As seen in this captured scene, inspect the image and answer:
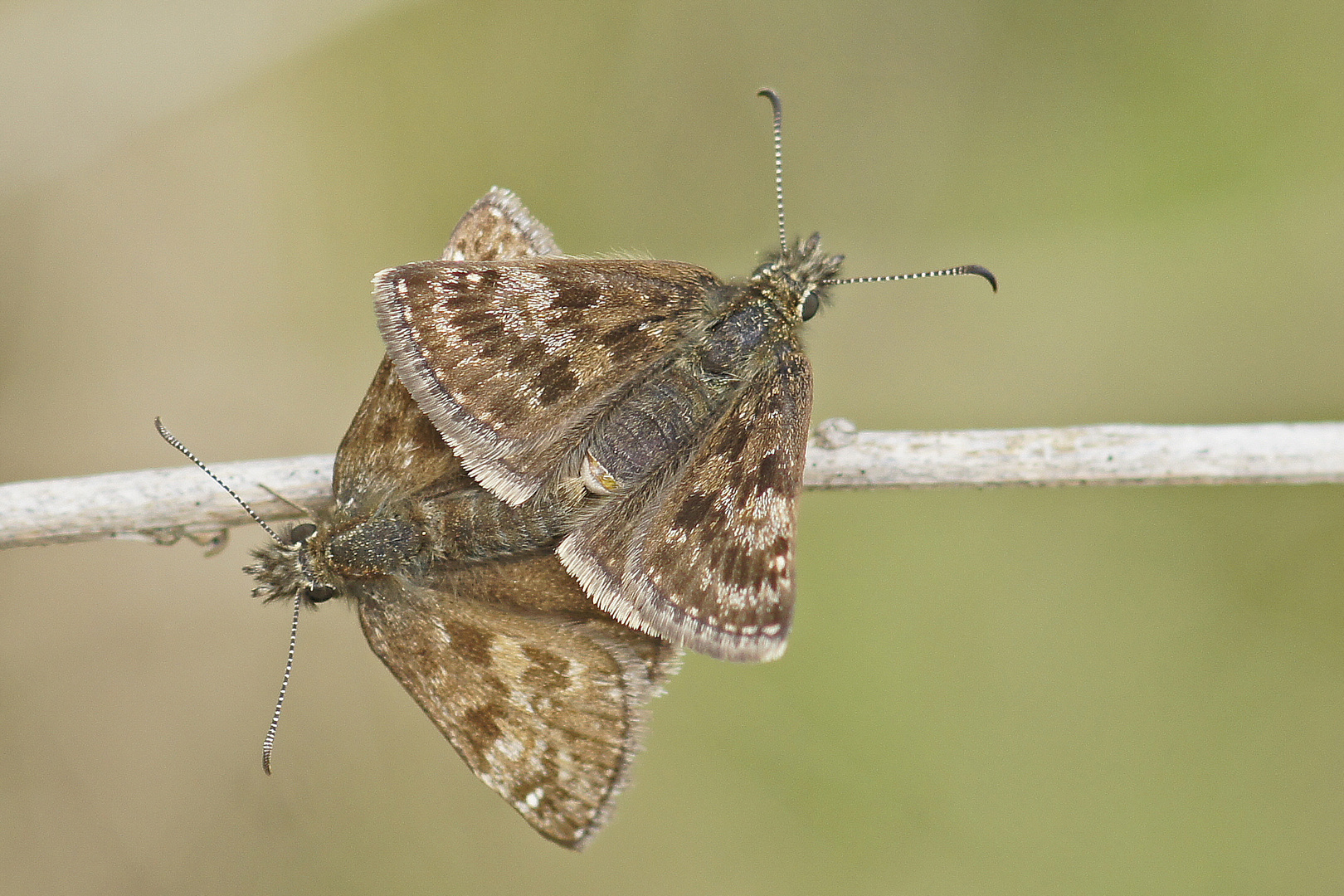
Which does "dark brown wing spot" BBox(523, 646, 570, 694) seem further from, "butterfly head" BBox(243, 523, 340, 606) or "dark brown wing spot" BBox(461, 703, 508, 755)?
"butterfly head" BBox(243, 523, 340, 606)

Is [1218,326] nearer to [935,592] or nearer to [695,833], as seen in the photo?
[935,592]

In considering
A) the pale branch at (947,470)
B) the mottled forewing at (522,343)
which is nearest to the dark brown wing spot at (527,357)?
the mottled forewing at (522,343)

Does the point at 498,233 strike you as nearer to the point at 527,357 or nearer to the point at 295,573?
the point at 527,357

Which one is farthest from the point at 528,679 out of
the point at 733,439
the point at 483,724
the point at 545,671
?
the point at 733,439

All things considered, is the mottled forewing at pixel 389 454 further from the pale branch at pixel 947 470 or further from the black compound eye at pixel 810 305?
the black compound eye at pixel 810 305

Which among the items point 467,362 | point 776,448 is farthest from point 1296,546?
point 467,362
